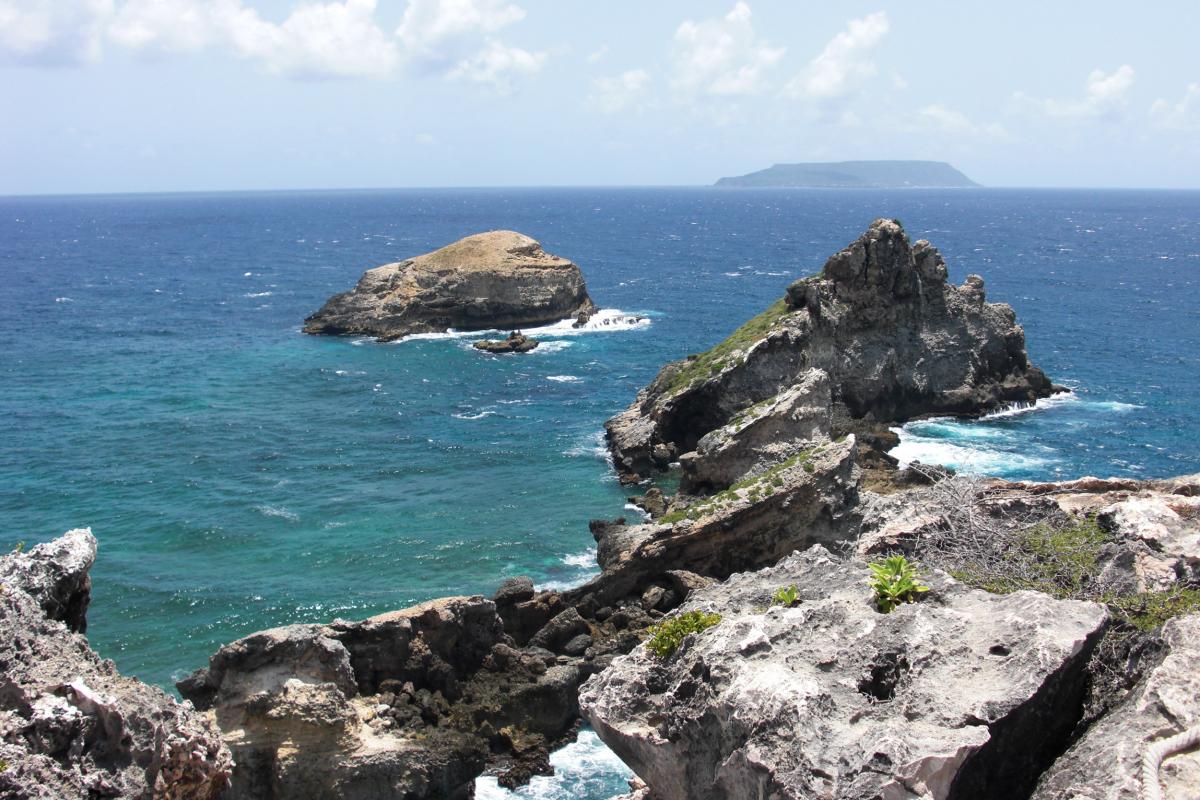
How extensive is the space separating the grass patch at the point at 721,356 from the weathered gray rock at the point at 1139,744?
5034 centimetres

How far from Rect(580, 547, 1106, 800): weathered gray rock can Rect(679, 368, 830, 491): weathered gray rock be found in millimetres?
33175

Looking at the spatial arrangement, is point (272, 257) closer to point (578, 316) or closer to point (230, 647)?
point (578, 316)

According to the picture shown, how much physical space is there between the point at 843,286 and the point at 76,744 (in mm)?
60793

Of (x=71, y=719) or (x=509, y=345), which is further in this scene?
(x=509, y=345)

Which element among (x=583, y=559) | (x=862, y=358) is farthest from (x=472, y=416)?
(x=862, y=358)

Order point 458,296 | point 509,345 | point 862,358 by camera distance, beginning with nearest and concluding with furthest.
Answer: point 862,358, point 509,345, point 458,296

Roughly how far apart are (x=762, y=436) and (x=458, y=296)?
213 ft

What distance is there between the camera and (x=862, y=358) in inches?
2793

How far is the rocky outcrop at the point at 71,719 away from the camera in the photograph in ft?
56.9

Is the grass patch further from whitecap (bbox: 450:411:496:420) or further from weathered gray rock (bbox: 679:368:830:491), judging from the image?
whitecap (bbox: 450:411:496:420)

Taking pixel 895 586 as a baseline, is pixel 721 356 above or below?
below

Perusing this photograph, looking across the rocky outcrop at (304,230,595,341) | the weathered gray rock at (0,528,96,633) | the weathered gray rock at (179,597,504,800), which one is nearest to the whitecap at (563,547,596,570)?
the weathered gray rock at (179,597,504,800)

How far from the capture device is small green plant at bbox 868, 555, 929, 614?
1937 centimetres

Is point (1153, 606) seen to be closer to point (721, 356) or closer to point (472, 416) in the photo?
point (721, 356)
